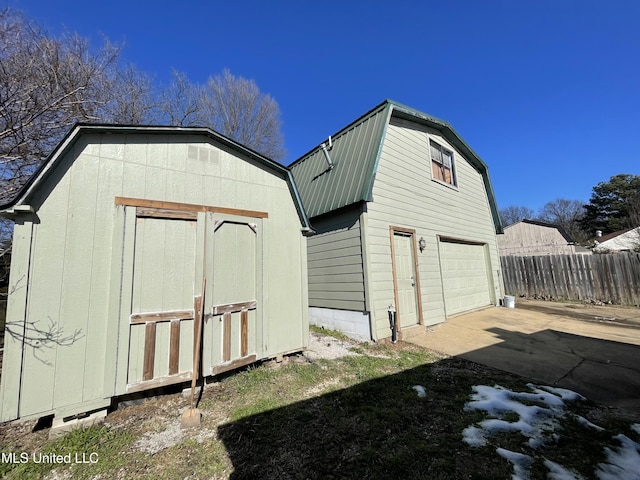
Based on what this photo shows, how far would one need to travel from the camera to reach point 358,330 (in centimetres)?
586

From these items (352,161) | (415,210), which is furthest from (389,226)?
(352,161)

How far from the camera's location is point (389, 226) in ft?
20.4

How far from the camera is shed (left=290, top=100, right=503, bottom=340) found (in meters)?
5.82

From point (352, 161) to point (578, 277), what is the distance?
10607mm

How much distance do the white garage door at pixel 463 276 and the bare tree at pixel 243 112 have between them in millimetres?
13875

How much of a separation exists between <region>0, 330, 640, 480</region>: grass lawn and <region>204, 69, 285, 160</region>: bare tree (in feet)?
53.3

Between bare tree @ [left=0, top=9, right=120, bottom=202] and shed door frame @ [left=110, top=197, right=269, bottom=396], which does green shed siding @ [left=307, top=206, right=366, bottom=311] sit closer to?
shed door frame @ [left=110, top=197, right=269, bottom=396]

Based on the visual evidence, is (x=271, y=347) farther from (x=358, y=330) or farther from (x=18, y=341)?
(x=18, y=341)

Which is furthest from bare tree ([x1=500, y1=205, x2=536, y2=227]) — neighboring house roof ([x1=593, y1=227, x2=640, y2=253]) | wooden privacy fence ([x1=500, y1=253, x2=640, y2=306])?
wooden privacy fence ([x1=500, y1=253, x2=640, y2=306])

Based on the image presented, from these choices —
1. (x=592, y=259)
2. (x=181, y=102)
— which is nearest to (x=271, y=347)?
(x=592, y=259)

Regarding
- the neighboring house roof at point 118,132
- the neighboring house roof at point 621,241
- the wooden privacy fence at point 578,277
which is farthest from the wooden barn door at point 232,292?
the neighboring house roof at point 621,241

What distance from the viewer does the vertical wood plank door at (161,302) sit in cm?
312

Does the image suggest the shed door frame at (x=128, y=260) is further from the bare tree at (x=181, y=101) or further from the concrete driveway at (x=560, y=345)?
the bare tree at (x=181, y=101)

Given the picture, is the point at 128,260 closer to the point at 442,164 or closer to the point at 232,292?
the point at 232,292
